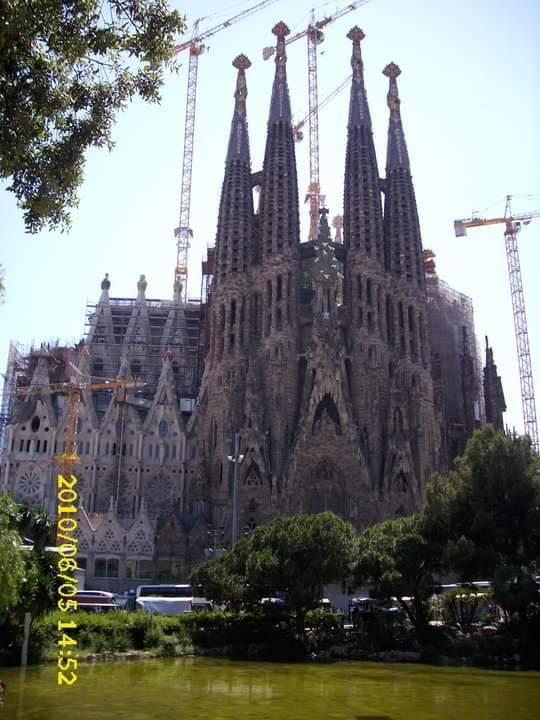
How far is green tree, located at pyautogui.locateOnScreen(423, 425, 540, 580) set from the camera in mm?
27391

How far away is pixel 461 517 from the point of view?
1163 inches

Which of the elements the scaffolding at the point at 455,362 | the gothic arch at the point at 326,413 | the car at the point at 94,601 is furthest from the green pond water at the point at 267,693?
the scaffolding at the point at 455,362

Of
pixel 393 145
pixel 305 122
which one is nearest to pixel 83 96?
pixel 393 145

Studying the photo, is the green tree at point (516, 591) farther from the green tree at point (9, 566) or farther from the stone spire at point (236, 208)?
the stone spire at point (236, 208)

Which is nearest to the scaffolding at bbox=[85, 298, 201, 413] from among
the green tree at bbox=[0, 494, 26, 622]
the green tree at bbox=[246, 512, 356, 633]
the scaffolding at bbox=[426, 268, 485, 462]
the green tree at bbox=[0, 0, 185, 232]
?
the scaffolding at bbox=[426, 268, 485, 462]

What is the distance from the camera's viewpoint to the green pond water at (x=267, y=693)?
1499 centimetres

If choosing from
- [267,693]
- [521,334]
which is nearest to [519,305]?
[521,334]

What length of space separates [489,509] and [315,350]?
95.3 feet

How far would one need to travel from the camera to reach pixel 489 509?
94.2 ft

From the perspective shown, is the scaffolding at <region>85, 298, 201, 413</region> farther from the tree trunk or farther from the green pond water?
the green pond water

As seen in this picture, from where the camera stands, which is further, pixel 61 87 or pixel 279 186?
pixel 279 186

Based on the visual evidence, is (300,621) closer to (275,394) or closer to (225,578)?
(225,578)

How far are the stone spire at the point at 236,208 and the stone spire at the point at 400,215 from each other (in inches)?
471

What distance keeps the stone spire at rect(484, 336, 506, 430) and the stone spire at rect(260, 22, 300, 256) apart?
67.5ft
